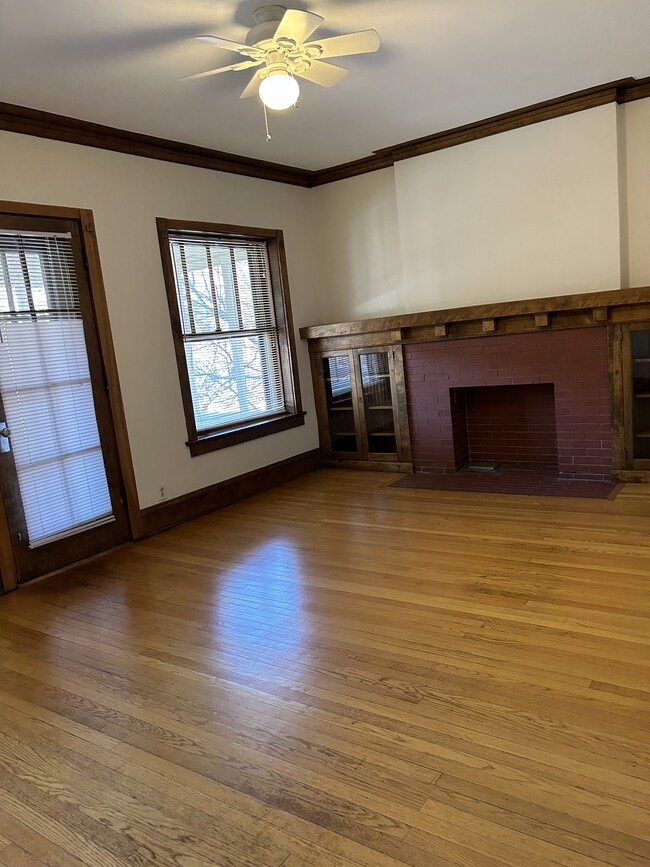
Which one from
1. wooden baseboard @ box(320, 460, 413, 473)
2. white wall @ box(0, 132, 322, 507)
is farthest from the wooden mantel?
white wall @ box(0, 132, 322, 507)

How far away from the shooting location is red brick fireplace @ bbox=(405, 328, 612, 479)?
4672 millimetres

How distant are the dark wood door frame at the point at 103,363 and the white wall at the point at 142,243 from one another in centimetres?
5

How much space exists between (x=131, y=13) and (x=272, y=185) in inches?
115

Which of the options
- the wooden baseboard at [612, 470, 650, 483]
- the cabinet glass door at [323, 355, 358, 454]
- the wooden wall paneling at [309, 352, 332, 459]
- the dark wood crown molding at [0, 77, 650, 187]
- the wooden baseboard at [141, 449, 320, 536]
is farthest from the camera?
the wooden wall paneling at [309, 352, 332, 459]

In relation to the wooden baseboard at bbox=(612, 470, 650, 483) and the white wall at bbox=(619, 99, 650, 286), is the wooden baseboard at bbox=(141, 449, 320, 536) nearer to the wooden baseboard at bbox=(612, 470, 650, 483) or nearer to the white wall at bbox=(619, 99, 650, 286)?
the wooden baseboard at bbox=(612, 470, 650, 483)

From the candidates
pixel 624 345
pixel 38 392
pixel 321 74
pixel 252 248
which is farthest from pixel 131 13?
pixel 624 345

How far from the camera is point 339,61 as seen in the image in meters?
3.49

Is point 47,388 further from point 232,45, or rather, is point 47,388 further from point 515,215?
point 515,215

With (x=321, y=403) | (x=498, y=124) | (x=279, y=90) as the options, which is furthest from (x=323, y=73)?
(x=321, y=403)

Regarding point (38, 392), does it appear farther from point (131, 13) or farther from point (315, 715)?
point (315, 715)

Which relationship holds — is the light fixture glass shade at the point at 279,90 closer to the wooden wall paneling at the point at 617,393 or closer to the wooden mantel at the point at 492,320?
the wooden mantel at the point at 492,320

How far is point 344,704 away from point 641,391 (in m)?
3.38

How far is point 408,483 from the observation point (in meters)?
5.31

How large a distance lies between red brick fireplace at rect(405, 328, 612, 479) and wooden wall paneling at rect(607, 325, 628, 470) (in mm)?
38
